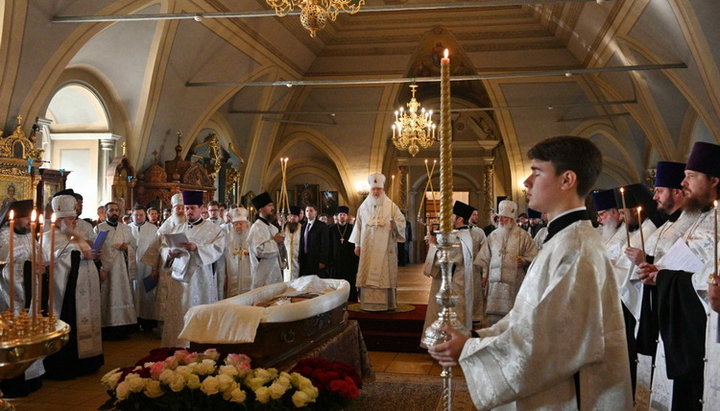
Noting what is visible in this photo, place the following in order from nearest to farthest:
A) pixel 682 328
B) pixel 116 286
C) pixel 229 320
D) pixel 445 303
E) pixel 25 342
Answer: pixel 445 303, pixel 25 342, pixel 682 328, pixel 229 320, pixel 116 286

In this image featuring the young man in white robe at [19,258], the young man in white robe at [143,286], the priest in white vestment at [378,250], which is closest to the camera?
the young man in white robe at [19,258]

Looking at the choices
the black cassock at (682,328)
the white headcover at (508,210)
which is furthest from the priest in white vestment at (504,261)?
the black cassock at (682,328)

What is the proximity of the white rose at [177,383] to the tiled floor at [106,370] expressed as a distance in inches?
108

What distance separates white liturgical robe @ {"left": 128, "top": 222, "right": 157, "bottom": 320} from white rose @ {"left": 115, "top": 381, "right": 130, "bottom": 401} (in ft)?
20.2

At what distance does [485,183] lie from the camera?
2180 centimetres

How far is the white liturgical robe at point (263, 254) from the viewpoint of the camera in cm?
834

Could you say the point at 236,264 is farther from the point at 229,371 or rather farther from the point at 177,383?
the point at 177,383

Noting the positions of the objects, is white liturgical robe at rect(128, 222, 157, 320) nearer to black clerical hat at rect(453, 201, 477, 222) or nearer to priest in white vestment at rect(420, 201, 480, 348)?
priest in white vestment at rect(420, 201, 480, 348)

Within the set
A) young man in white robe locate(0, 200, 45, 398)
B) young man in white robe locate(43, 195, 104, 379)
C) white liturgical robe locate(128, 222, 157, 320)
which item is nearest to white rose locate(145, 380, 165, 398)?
young man in white robe locate(0, 200, 45, 398)

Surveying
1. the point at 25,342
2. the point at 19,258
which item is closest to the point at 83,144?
the point at 19,258

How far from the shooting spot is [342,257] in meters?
11.8

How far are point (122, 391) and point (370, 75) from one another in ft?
57.2

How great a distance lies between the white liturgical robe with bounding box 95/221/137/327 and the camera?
8.34 meters

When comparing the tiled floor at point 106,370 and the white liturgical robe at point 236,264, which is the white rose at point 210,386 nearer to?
the tiled floor at point 106,370
